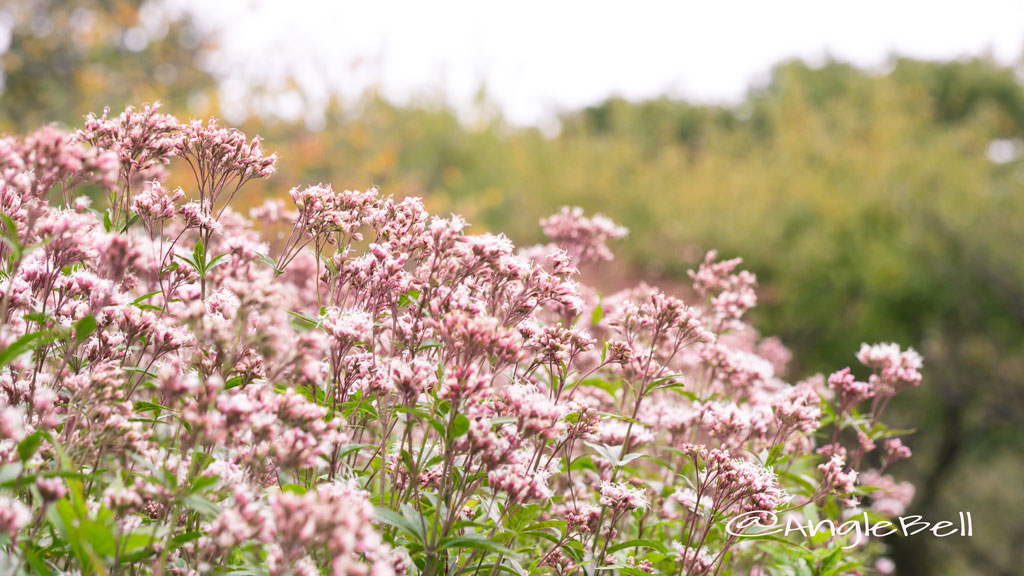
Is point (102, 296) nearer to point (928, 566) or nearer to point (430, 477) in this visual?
point (430, 477)

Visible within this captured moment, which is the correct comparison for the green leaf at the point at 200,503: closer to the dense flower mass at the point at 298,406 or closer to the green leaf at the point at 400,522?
the dense flower mass at the point at 298,406

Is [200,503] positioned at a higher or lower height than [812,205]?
lower

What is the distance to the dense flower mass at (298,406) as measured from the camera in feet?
6.96

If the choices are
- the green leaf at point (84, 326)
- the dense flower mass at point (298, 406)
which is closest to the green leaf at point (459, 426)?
Result: the dense flower mass at point (298, 406)

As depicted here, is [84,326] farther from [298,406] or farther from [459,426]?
[459,426]

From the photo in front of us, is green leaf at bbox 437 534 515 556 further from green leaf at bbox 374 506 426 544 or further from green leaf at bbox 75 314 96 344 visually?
green leaf at bbox 75 314 96 344

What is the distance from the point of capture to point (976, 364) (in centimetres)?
1653

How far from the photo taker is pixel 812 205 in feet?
62.1

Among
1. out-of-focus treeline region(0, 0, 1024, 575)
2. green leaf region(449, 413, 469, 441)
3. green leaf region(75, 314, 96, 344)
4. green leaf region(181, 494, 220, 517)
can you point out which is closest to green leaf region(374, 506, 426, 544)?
green leaf region(449, 413, 469, 441)

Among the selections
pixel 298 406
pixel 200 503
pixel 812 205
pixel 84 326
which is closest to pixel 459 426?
pixel 298 406

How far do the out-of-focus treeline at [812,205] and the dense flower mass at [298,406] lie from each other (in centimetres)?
1145

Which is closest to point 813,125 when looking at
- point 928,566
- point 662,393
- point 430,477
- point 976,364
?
point 976,364

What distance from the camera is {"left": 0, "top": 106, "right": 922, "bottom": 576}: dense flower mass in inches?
83.5

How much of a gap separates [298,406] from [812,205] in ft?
62.2
